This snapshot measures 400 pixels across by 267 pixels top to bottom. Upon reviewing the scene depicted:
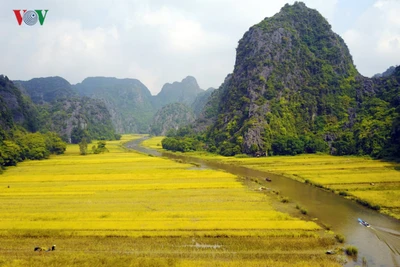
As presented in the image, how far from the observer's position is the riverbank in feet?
132

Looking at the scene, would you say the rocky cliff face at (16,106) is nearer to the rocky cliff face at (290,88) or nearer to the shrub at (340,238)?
the rocky cliff face at (290,88)

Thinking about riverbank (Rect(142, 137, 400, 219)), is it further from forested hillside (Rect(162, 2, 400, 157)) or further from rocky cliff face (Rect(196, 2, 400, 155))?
rocky cliff face (Rect(196, 2, 400, 155))

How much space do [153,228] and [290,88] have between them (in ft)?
355

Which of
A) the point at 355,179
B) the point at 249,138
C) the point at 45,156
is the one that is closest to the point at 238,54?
the point at 249,138

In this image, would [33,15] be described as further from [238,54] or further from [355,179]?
[238,54]

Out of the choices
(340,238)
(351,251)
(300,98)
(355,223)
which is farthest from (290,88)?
(351,251)

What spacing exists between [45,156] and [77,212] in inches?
2735

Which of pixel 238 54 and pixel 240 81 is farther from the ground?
pixel 238 54

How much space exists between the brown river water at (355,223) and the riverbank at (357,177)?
1.79m

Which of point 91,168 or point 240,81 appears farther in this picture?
Answer: point 240,81

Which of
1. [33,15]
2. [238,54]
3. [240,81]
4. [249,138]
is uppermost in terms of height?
[238,54]

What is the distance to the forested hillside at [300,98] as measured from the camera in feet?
321

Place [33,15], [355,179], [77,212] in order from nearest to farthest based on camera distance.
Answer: [33,15], [77,212], [355,179]

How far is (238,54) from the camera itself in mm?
155000
